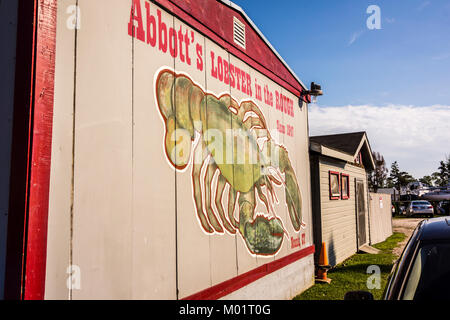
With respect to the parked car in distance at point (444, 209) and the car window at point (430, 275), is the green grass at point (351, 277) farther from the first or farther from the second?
→ the parked car in distance at point (444, 209)

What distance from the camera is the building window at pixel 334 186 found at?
10977mm

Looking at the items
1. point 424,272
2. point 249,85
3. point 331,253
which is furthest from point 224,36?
point 331,253

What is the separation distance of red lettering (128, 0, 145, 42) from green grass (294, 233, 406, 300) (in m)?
5.93

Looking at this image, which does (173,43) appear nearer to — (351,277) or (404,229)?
(351,277)

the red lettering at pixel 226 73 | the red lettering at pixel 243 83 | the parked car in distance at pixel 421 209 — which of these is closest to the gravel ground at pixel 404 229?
the parked car in distance at pixel 421 209

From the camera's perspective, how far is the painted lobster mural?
14.0 feet

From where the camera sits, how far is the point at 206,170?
4.78 m

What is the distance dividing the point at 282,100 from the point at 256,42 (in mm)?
1539

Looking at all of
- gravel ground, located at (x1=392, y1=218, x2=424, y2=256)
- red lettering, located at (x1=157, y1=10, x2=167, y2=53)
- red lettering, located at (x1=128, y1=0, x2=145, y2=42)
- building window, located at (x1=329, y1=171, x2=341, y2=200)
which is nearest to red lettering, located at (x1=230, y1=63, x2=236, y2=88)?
red lettering, located at (x1=157, y1=10, x2=167, y2=53)

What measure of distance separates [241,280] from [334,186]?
22.5 ft

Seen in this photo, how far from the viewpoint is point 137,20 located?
12.5 ft

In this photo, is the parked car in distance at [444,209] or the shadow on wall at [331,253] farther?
the parked car in distance at [444,209]

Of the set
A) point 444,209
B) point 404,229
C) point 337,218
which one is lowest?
point 404,229

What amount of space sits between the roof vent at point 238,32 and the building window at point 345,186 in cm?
766
